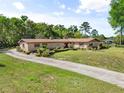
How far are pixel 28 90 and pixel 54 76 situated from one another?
295 inches

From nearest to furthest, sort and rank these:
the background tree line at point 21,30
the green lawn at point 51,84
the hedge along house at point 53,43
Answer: the green lawn at point 51,84
the hedge along house at point 53,43
the background tree line at point 21,30

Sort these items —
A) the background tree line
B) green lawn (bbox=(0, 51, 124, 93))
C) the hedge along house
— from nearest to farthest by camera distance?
green lawn (bbox=(0, 51, 124, 93))
the hedge along house
the background tree line

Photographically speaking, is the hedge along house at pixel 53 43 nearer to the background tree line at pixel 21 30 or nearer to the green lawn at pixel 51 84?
the background tree line at pixel 21 30

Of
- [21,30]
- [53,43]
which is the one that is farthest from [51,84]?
[21,30]

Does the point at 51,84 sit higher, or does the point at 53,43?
the point at 53,43

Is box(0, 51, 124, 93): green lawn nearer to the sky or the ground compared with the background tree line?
nearer to the ground

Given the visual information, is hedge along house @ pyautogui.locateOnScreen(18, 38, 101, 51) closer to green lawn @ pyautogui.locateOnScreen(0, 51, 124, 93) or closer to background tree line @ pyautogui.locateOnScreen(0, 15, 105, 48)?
background tree line @ pyautogui.locateOnScreen(0, 15, 105, 48)

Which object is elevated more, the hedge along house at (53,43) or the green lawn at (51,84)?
the hedge along house at (53,43)

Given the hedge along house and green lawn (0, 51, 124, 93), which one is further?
the hedge along house

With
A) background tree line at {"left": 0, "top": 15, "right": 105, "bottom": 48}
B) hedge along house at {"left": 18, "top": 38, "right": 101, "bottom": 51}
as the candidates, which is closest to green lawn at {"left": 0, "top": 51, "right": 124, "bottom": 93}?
hedge along house at {"left": 18, "top": 38, "right": 101, "bottom": 51}

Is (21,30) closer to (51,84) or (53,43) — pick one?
A: (53,43)

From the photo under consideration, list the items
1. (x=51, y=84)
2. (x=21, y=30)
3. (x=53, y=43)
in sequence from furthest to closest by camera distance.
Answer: (x=21, y=30) → (x=53, y=43) → (x=51, y=84)

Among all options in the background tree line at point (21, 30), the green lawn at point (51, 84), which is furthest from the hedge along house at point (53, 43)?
the green lawn at point (51, 84)

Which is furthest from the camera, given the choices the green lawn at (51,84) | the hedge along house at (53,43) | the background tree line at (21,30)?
the background tree line at (21,30)
